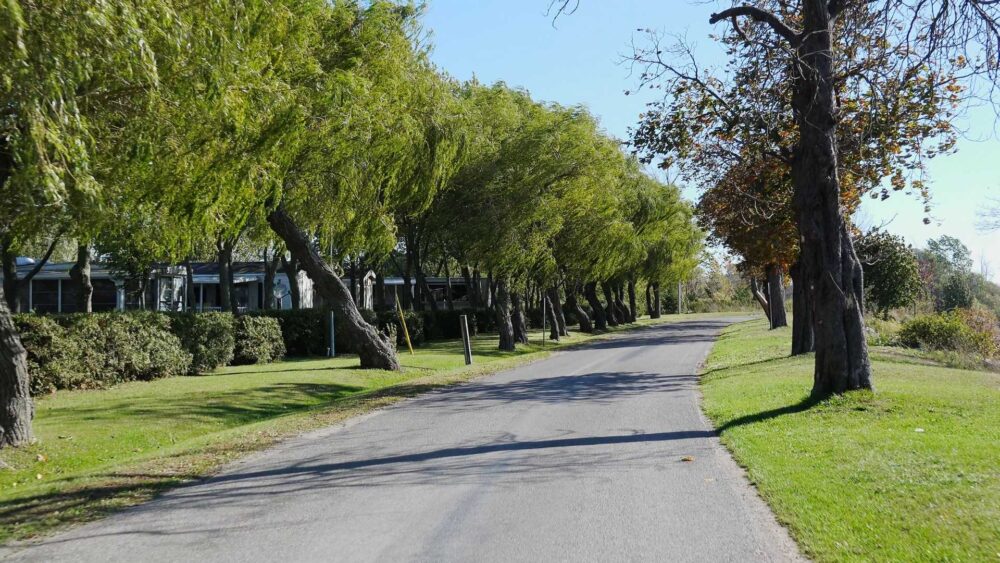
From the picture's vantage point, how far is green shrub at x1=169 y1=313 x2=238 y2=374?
19672 mm

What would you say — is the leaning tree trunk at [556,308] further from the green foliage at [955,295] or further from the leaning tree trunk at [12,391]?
the green foliage at [955,295]

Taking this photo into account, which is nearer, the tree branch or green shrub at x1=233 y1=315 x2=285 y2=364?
the tree branch

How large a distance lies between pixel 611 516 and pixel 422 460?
3074 millimetres

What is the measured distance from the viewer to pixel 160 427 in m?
12.3

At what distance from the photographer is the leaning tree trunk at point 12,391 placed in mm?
9727

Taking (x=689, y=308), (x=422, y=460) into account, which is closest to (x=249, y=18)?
(x=422, y=460)

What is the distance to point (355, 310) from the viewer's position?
21.4 meters

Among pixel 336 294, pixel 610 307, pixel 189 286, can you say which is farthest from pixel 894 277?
pixel 189 286

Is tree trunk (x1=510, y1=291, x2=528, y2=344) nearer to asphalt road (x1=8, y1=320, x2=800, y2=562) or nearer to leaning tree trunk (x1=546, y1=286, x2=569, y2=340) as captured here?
leaning tree trunk (x1=546, y1=286, x2=569, y2=340)

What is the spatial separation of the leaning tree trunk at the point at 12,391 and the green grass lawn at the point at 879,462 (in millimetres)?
8851

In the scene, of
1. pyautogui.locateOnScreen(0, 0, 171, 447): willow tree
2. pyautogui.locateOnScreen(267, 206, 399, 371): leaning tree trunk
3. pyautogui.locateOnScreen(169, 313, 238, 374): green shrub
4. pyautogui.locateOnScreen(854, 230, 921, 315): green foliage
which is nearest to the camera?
pyautogui.locateOnScreen(0, 0, 171, 447): willow tree

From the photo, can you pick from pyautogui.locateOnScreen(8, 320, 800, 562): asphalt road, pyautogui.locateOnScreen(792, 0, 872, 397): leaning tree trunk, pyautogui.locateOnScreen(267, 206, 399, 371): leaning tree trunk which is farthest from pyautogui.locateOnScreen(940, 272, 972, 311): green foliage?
pyautogui.locateOnScreen(8, 320, 800, 562): asphalt road

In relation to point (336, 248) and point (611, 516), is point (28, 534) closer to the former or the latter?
point (611, 516)

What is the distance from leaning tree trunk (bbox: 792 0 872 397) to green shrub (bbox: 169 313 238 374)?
14847 millimetres
